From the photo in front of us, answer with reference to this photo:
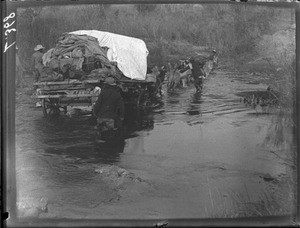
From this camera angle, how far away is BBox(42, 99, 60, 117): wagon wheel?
5.27 m

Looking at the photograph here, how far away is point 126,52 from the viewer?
17.4 feet

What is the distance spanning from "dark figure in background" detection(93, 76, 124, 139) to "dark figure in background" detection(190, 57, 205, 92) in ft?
3.77

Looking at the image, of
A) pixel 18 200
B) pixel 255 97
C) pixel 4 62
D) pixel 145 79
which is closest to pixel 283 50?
pixel 255 97

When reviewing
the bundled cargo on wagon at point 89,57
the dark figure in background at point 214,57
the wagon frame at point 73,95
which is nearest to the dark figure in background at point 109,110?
the wagon frame at point 73,95

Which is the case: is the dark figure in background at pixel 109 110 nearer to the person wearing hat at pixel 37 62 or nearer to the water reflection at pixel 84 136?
the water reflection at pixel 84 136

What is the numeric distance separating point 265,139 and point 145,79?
192 centimetres

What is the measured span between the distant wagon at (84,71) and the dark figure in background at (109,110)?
0.09m

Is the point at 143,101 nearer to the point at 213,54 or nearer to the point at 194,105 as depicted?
the point at 194,105

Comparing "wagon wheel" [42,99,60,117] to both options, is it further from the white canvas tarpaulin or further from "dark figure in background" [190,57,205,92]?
"dark figure in background" [190,57,205,92]

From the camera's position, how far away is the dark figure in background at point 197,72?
5402mm

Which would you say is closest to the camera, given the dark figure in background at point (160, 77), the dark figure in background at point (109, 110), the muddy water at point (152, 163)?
the muddy water at point (152, 163)

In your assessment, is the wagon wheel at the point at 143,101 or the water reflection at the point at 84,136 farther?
the wagon wheel at the point at 143,101

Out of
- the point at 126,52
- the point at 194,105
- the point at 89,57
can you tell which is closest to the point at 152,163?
the point at 194,105

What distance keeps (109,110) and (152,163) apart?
97 centimetres
